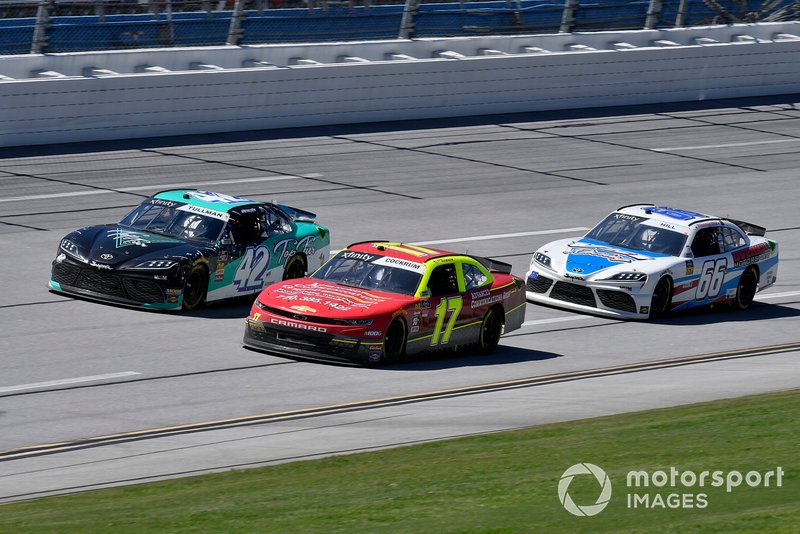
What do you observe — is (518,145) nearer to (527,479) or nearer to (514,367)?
(514,367)

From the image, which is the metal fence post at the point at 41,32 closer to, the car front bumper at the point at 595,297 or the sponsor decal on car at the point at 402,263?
the car front bumper at the point at 595,297

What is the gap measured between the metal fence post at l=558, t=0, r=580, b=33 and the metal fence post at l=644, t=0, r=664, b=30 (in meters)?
2.26

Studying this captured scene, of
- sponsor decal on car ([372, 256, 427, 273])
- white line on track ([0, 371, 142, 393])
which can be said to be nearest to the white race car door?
sponsor decal on car ([372, 256, 427, 273])

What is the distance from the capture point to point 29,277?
1847 centimetres

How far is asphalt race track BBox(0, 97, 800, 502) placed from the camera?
12.5 metres

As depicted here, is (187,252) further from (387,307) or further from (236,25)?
(236,25)

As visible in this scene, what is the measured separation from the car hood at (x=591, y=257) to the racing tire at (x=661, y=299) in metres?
0.36

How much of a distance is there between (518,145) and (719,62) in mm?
9191

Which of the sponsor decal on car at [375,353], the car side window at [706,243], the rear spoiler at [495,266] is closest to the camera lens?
the sponsor decal on car at [375,353]

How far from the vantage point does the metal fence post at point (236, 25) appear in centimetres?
3011

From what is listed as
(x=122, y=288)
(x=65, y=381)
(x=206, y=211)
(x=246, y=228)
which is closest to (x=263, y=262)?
(x=246, y=228)

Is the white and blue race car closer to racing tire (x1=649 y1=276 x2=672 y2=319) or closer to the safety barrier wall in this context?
racing tire (x1=649 y1=276 x2=672 y2=319)

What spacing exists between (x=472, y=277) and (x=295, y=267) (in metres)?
3.10

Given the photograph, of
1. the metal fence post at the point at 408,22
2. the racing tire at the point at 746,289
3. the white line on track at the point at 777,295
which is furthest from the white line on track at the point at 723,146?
the racing tire at the point at 746,289
